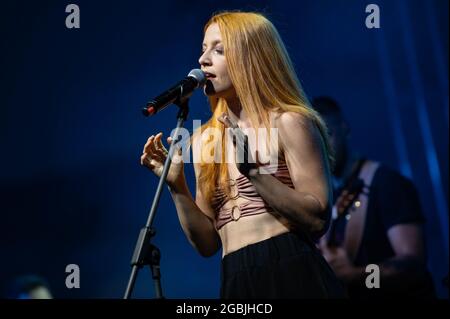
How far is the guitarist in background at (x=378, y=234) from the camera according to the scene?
3334 mm

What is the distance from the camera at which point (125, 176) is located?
3699 millimetres

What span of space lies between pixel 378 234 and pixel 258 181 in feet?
5.53

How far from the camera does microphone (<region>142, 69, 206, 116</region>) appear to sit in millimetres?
1920

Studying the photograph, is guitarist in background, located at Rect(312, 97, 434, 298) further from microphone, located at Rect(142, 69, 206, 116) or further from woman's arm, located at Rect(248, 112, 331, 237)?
microphone, located at Rect(142, 69, 206, 116)

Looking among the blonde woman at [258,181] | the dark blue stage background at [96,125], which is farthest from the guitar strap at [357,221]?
the blonde woman at [258,181]

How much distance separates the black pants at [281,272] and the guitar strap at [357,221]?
1413mm

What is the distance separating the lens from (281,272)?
6.64ft

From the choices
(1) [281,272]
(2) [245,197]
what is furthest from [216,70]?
(1) [281,272]

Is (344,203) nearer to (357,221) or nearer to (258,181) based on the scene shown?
(357,221)
